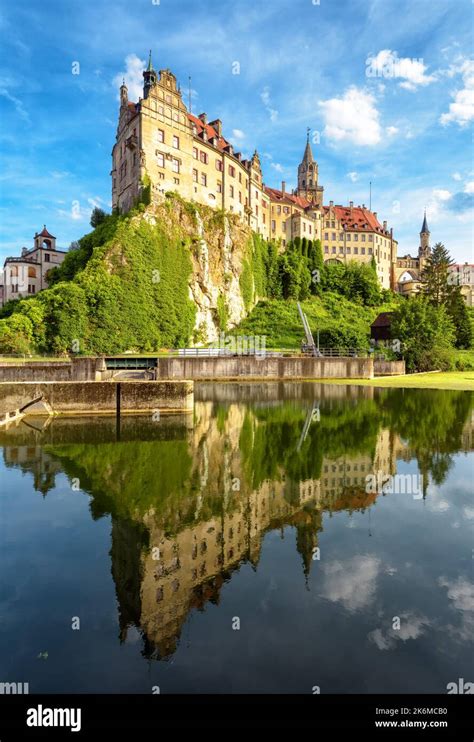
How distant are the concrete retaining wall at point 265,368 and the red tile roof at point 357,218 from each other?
234 ft

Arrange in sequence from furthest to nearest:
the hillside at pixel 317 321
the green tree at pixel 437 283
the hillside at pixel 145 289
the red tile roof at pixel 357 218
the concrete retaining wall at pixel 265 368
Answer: the red tile roof at pixel 357 218
the green tree at pixel 437 283
the hillside at pixel 317 321
the hillside at pixel 145 289
the concrete retaining wall at pixel 265 368

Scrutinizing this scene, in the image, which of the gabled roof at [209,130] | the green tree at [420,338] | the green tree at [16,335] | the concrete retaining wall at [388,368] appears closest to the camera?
the green tree at [16,335]

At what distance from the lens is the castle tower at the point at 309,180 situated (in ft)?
380

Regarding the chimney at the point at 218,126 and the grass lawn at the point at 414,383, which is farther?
the chimney at the point at 218,126

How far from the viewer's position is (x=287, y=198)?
10319 centimetres

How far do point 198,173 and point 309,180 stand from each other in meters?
53.8

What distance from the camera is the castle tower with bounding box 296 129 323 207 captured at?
115938mm

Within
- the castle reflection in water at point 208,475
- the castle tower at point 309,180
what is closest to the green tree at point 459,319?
the castle tower at point 309,180

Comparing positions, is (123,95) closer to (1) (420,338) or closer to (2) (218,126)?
(2) (218,126)

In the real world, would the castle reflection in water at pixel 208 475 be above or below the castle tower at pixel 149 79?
below

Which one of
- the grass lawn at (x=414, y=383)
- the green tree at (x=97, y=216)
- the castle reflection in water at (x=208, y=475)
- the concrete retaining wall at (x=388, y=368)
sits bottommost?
the castle reflection in water at (x=208, y=475)

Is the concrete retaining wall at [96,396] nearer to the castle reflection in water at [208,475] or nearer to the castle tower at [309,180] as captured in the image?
the castle reflection in water at [208,475]

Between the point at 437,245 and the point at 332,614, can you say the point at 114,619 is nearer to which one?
the point at 332,614

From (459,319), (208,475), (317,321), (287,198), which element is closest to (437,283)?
(459,319)
